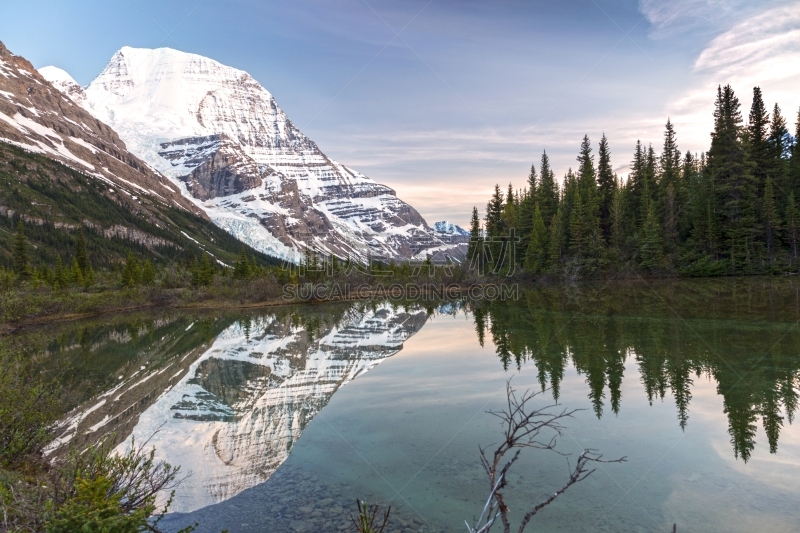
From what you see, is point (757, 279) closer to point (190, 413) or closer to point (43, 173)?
point (190, 413)

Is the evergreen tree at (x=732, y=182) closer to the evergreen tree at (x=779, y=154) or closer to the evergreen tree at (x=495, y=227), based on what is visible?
the evergreen tree at (x=779, y=154)

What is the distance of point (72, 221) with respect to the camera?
470ft

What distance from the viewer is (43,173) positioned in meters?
159

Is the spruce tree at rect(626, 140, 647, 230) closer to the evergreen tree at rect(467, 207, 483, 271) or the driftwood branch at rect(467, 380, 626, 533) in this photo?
the evergreen tree at rect(467, 207, 483, 271)

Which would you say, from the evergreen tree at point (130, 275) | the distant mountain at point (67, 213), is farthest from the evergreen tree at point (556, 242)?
the distant mountain at point (67, 213)

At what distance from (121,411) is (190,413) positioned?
238 centimetres

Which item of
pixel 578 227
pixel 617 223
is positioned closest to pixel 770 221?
pixel 617 223

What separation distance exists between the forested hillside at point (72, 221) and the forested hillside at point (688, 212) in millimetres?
81257

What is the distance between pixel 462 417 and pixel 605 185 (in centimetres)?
6236

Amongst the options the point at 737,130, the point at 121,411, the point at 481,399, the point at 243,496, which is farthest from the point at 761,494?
the point at 737,130

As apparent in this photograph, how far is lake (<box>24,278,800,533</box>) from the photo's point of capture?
8.30 metres

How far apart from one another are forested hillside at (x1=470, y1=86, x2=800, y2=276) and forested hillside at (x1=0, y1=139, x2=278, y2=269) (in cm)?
8126

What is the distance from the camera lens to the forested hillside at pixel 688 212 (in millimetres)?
47938

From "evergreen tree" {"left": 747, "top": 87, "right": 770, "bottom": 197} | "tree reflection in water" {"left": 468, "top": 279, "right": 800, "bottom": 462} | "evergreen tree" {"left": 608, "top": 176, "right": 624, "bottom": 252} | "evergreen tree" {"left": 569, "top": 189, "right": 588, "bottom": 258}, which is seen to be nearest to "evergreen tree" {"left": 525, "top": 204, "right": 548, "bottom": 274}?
"evergreen tree" {"left": 569, "top": 189, "right": 588, "bottom": 258}
